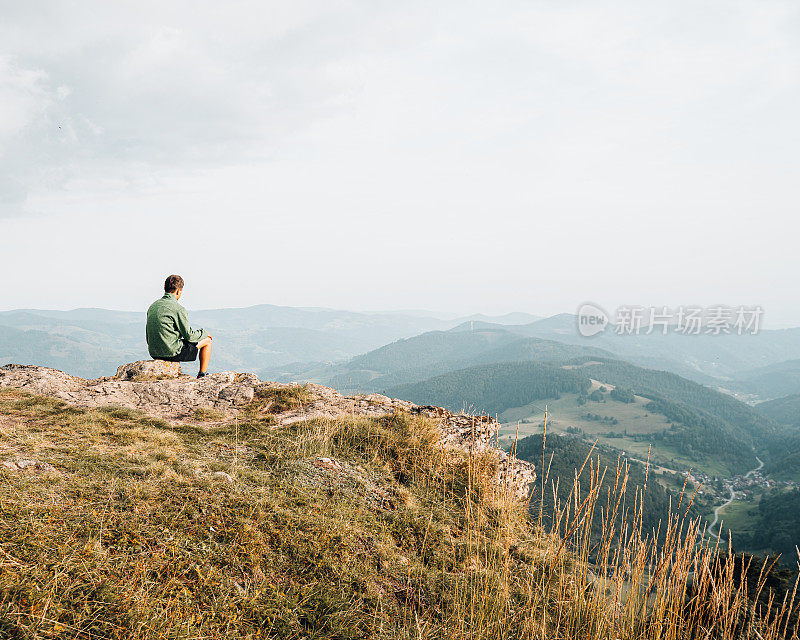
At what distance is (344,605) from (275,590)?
2.08 feet

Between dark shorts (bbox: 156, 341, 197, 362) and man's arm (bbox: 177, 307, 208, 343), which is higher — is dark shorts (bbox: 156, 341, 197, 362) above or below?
below

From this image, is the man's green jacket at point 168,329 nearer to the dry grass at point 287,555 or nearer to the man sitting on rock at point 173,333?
the man sitting on rock at point 173,333

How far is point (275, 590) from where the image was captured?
3725 millimetres

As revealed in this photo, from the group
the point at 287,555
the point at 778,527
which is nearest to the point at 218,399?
the point at 287,555

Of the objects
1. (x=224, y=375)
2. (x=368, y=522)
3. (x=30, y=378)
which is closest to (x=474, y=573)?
(x=368, y=522)

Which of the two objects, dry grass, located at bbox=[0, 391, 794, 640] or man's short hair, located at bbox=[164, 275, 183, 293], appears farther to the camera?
man's short hair, located at bbox=[164, 275, 183, 293]

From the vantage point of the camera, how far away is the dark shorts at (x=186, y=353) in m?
11.0

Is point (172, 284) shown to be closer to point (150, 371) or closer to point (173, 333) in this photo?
point (173, 333)

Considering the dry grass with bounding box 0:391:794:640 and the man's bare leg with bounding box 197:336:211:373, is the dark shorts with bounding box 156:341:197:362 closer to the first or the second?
the man's bare leg with bounding box 197:336:211:373

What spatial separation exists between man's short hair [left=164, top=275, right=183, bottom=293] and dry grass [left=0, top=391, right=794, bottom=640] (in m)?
4.14

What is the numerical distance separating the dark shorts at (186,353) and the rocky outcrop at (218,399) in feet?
0.71

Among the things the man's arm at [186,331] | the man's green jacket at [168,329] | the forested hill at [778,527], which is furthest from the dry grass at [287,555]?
the forested hill at [778,527]

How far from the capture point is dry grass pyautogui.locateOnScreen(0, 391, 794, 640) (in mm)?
3188

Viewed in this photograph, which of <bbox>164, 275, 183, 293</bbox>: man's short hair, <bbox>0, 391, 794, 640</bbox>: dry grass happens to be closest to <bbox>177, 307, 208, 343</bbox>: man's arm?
<bbox>164, 275, 183, 293</bbox>: man's short hair
